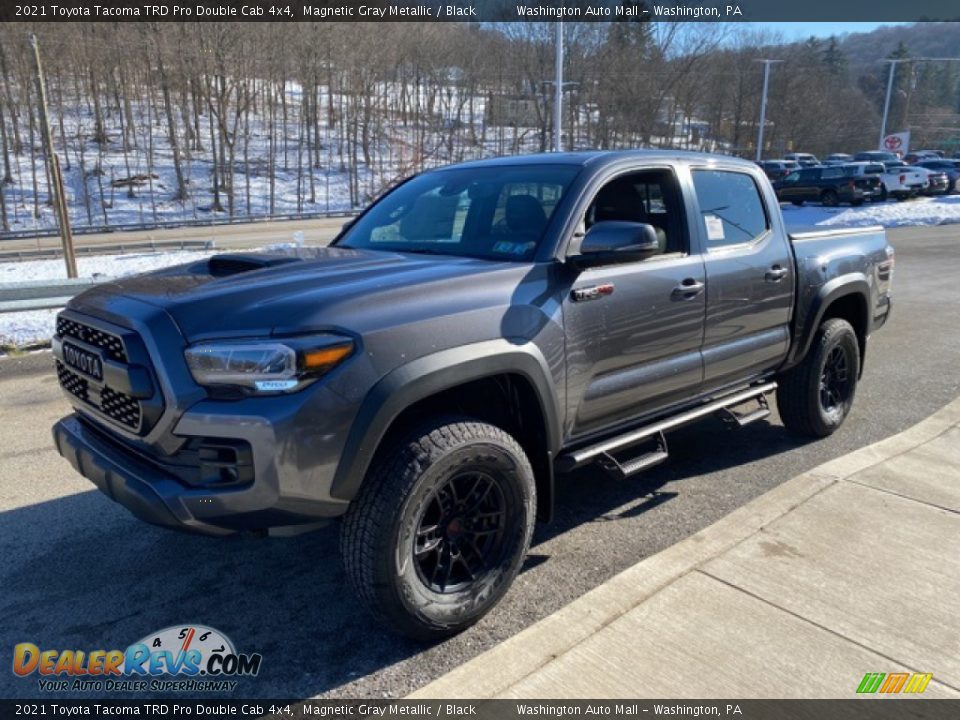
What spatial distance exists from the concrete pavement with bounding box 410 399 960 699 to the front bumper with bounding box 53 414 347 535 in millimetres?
785

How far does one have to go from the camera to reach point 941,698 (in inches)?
100

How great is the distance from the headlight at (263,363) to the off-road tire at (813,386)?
360 centimetres

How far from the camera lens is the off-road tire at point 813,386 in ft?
16.1

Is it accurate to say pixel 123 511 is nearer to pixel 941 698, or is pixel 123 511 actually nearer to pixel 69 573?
pixel 69 573

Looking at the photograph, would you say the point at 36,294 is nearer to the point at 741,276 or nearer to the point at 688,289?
the point at 688,289

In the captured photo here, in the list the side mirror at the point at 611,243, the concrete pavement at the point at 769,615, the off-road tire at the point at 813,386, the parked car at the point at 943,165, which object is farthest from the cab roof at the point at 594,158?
the parked car at the point at 943,165

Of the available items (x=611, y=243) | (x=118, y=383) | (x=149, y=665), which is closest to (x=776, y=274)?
(x=611, y=243)

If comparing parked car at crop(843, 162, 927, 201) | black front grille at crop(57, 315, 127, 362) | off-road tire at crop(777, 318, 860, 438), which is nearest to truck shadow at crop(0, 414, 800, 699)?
black front grille at crop(57, 315, 127, 362)

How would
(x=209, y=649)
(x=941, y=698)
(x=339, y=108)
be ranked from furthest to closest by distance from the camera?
(x=339, y=108) → (x=209, y=649) → (x=941, y=698)

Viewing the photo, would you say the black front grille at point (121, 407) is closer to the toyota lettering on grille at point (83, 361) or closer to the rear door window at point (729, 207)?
the toyota lettering on grille at point (83, 361)

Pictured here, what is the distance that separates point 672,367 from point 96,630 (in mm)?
2928

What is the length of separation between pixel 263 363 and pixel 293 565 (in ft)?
4.78

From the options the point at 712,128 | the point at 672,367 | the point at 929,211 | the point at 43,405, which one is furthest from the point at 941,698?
the point at 712,128

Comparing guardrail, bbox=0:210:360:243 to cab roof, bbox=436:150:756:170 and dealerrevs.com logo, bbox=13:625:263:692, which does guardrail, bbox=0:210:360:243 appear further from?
dealerrevs.com logo, bbox=13:625:263:692
